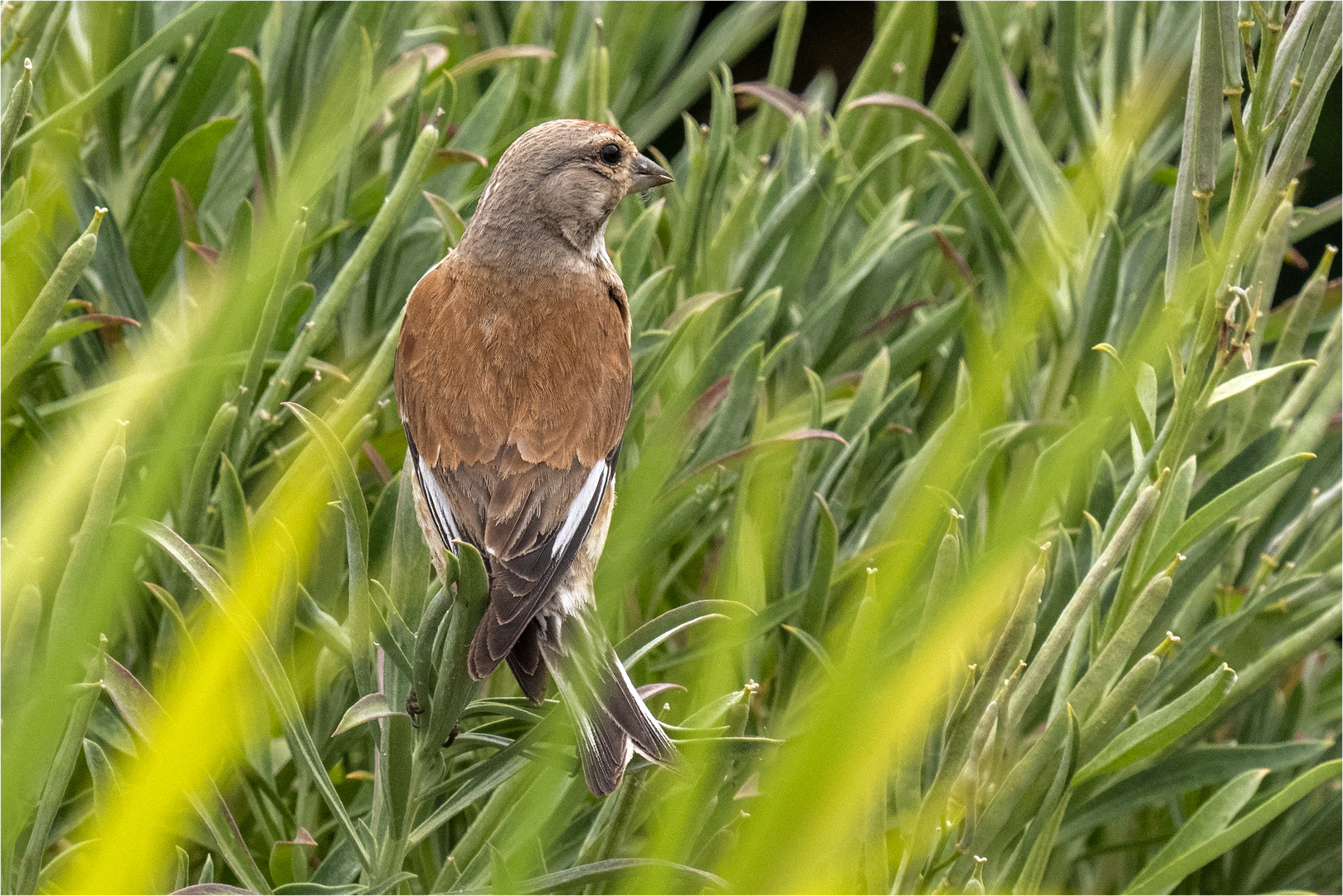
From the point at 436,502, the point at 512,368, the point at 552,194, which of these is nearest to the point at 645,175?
the point at 552,194

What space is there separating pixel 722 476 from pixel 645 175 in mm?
327

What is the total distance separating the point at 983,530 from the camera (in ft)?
4.25

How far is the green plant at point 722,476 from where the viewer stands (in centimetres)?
61

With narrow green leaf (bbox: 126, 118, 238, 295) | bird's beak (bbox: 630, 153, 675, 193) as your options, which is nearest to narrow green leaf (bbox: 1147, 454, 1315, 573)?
bird's beak (bbox: 630, 153, 675, 193)

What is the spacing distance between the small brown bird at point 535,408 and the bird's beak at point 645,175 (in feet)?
0.15

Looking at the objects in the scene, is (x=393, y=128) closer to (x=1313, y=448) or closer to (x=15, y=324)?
(x=15, y=324)

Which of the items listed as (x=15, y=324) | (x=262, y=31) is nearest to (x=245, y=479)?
(x=15, y=324)

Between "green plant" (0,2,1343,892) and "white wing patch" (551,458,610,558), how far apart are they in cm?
7

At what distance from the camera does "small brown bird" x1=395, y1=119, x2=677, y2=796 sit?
0.87 m

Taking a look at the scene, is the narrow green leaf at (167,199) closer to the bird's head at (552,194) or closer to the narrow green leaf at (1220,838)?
the bird's head at (552,194)

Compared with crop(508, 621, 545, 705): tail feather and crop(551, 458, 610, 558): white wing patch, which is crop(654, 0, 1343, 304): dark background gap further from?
crop(508, 621, 545, 705): tail feather

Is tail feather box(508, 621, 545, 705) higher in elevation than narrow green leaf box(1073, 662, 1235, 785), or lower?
higher

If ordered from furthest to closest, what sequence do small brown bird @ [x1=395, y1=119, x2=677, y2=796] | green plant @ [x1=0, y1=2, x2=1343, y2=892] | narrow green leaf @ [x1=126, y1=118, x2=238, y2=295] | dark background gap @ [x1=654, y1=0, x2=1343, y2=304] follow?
dark background gap @ [x1=654, y1=0, x2=1343, y2=304]
narrow green leaf @ [x1=126, y1=118, x2=238, y2=295]
small brown bird @ [x1=395, y1=119, x2=677, y2=796]
green plant @ [x1=0, y1=2, x2=1343, y2=892]

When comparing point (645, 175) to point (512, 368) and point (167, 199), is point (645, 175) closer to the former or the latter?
point (512, 368)
